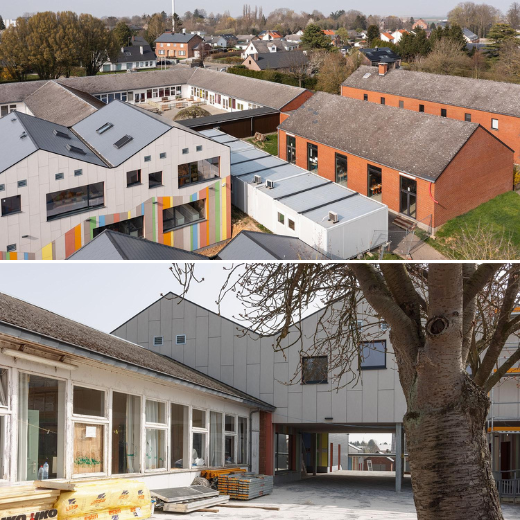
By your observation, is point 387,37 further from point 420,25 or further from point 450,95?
point 450,95

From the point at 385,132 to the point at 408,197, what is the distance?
357 cm

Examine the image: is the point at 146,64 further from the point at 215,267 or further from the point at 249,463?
the point at 215,267

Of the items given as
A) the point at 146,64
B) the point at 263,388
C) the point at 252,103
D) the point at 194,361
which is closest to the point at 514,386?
the point at 263,388

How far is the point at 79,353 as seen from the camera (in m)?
8.10

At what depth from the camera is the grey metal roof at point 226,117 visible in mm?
33688

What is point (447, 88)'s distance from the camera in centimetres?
3512

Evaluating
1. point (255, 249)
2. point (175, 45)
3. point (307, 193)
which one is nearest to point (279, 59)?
point (175, 45)

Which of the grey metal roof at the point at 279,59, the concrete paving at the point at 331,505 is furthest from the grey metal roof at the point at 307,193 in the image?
the grey metal roof at the point at 279,59

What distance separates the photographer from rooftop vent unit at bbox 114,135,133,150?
19714 mm

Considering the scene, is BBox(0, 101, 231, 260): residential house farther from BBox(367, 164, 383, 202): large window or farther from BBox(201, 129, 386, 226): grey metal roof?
BBox(367, 164, 383, 202): large window

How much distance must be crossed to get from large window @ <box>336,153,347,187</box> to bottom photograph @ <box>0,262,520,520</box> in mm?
10968

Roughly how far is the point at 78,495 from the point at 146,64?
143 feet

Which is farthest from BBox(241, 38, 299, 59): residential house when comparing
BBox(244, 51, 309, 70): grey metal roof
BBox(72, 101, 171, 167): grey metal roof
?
BBox(72, 101, 171, 167): grey metal roof

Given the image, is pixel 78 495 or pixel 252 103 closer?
pixel 78 495
